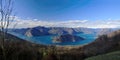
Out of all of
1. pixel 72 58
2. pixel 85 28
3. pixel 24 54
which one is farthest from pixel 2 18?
pixel 85 28

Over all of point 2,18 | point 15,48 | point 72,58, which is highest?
point 2,18

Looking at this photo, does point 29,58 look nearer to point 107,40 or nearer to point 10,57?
point 10,57

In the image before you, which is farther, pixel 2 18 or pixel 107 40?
pixel 107 40

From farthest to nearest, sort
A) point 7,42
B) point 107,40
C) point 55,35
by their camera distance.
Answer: point 107,40 < point 55,35 < point 7,42

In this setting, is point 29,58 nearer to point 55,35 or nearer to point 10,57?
point 10,57

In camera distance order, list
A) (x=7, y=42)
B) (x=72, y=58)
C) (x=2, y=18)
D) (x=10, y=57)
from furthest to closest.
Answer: (x=72, y=58) < (x=10, y=57) < (x=7, y=42) < (x=2, y=18)

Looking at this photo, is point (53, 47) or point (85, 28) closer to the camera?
point (53, 47)

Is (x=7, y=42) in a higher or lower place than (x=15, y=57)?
higher

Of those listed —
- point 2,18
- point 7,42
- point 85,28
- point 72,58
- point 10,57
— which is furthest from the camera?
point 85,28

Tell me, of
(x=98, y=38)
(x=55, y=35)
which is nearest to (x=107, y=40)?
(x=98, y=38)
